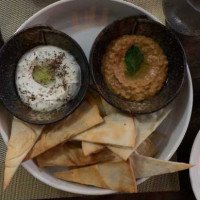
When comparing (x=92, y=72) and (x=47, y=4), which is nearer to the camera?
(x=92, y=72)

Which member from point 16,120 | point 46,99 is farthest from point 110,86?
point 16,120

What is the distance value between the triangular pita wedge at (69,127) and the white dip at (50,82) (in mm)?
56

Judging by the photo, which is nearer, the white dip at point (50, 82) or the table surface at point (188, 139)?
the white dip at point (50, 82)

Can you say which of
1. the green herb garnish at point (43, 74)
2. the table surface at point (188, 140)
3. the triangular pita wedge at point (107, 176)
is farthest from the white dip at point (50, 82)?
the table surface at point (188, 140)

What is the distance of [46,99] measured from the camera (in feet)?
4.54

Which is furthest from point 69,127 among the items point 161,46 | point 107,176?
point 161,46

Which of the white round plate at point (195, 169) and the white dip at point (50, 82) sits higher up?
the white dip at point (50, 82)

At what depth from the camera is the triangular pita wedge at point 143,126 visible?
1.34m

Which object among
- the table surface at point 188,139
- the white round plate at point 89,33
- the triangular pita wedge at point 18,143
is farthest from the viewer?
the table surface at point 188,139

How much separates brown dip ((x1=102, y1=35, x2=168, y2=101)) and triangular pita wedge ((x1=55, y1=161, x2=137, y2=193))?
9.0 inches

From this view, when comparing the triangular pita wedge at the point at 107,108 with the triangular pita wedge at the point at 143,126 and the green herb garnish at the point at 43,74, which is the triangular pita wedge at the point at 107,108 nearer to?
the triangular pita wedge at the point at 143,126

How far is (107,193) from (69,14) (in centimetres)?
63

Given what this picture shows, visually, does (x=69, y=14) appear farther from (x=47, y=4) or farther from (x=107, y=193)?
(x=107, y=193)

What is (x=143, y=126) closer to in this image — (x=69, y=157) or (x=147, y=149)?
(x=147, y=149)
